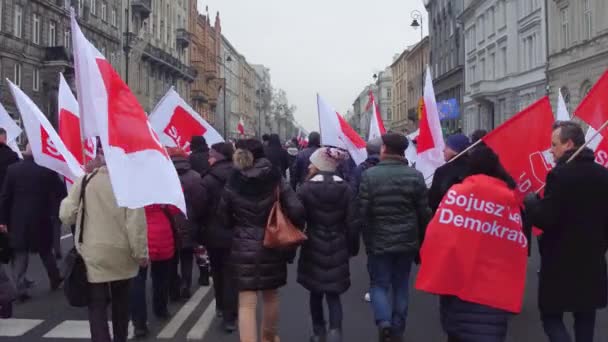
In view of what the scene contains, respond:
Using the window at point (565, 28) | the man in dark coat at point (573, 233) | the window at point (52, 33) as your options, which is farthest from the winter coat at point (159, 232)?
the window at point (52, 33)

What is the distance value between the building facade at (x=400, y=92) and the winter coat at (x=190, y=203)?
95320 millimetres

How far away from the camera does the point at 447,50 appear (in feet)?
233

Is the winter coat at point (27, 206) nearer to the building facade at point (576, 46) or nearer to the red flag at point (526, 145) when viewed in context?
the red flag at point (526, 145)

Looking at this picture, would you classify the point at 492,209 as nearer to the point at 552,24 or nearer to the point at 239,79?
the point at 552,24

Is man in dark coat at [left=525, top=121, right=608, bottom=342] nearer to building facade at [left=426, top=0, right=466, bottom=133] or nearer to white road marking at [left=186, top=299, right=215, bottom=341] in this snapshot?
white road marking at [left=186, top=299, right=215, bottom=341]

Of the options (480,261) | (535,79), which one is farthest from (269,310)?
(535,79)

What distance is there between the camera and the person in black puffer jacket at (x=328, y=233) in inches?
240

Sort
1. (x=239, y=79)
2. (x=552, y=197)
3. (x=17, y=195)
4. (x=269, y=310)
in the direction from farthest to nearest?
(x=239, y=79) → (x=17, y=195) → (x=269, y=310) → (x=552, y=197)

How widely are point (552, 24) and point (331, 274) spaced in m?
38.5

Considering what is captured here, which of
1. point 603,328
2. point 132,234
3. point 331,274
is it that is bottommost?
point 603,328

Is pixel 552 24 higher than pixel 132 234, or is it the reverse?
pixel 552 24

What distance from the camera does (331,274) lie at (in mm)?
6086

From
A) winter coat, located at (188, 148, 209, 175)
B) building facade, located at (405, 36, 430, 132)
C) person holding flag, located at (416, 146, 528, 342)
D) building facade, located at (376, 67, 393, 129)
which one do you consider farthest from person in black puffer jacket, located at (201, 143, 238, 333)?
building facade, located at (376, 67, 393, 129)

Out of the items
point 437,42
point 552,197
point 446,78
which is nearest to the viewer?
point 552,197
